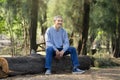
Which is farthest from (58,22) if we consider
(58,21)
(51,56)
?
(51,56)

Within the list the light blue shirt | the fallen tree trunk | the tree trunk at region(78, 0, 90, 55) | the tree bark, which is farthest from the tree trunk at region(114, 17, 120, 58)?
the light blue shirt

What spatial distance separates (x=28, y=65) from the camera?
353 inches

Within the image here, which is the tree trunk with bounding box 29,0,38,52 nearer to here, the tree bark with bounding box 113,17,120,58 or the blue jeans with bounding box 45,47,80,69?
the blue jeans with bounding box 45,47,80,69

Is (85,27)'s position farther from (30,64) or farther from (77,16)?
(30,64)

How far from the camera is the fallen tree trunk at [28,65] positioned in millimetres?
A: 8477

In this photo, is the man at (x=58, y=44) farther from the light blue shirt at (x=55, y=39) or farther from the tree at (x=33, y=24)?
the tree at (x=33, y=24)

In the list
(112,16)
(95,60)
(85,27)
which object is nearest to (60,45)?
(95,60)

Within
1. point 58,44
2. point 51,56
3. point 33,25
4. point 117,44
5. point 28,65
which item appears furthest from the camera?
point 117,44

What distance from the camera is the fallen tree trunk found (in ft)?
27.8

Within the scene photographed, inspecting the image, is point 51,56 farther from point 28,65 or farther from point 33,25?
point 33,25

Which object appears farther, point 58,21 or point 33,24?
point 33,24

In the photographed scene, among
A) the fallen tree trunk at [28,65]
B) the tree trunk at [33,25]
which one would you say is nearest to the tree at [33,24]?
the tree trunk at [33,25]

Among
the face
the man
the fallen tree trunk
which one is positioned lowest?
the fallen tree trunk

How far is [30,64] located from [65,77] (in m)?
1.36
